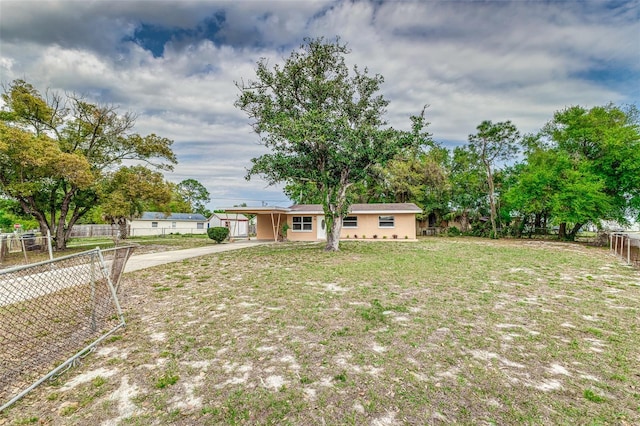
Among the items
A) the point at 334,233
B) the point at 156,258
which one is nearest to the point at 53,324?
the point at 156,258

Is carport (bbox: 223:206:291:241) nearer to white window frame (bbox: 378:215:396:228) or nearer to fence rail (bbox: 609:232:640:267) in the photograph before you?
white window frame (bbox: 378:215:396:228)

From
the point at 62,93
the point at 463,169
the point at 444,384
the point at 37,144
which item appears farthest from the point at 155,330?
the point at 463,169

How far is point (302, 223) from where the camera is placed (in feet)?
71.7

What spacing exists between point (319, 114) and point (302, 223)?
11.2 meters

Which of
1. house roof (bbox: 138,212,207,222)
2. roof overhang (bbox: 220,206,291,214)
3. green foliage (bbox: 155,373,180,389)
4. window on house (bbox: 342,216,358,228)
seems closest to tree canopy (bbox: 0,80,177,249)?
roof overhang (bbox: 220,206,291,214)

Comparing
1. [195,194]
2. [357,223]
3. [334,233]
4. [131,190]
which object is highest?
[195,194]

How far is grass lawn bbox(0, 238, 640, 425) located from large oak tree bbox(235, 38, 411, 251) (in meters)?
7.21

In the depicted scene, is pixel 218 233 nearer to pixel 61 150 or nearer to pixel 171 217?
pixel 61 150

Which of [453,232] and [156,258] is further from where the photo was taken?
[453,232]

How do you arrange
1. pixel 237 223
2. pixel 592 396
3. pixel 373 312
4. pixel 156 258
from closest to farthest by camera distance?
pixel 592 396
pixel 373 312
pixel 156 258
pixel 237 223

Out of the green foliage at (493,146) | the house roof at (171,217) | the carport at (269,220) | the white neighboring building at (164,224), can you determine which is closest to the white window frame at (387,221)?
the carport at (269,220)

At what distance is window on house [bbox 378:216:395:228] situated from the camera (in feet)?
70.9

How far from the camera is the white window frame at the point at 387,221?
2159 centimetres

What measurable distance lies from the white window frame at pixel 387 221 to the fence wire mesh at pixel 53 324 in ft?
61.3
